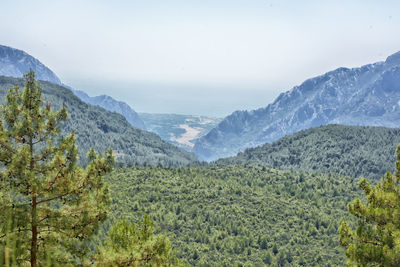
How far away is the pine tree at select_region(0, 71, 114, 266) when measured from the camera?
10.7m

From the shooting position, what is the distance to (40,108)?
1173 cm

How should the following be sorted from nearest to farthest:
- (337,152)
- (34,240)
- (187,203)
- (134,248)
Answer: (34,240), (134,248), (187,203), (337,152)

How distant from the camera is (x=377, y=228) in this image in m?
15.4

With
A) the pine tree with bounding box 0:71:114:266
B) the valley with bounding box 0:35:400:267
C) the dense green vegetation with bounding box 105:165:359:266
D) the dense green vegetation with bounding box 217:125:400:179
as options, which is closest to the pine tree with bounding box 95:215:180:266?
the valley with bounding box 0:35:400:267

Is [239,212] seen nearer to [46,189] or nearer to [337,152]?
[46,189]

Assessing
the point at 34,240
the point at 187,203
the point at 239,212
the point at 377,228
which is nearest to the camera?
the point at 34,240

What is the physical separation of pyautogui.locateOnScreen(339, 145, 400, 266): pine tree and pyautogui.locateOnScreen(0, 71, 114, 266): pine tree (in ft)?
41.4

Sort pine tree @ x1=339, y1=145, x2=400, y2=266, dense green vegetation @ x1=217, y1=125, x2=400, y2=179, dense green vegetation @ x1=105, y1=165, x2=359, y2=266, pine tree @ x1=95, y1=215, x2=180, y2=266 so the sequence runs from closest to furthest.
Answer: pine tree @ x1=95, y1=215, x2=180, y2=266 → pine tree @ x1=339, y1=145, x2=400, y2=266 → dense green vegetation @ x1=105, y1=165, x2=359, y2=266 → dense green vegetation @ x1=217, y1=125, x2=400, y2=179

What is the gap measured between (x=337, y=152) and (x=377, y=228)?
527ft

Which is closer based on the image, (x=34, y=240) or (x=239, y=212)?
(x=34, y=240)

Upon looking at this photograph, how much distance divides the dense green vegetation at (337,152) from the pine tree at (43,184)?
5804 inches

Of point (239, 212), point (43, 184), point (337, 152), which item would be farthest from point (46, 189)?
point (337, 152)

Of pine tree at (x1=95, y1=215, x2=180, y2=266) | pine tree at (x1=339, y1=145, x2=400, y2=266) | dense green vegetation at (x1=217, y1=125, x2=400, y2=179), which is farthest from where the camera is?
dense green vegetation at (x1=217, y1=125, x2=400, y2=179)

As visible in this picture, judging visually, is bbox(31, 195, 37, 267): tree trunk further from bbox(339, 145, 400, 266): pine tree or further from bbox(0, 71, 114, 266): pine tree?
bbox(339, 145, 400, 266): pine tree
